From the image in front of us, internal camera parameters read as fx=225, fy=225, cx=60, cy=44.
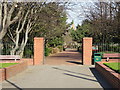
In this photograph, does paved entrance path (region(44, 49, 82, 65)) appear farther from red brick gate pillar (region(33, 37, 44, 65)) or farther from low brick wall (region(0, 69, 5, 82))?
low brick wall (region(0, 69, 5, 82))

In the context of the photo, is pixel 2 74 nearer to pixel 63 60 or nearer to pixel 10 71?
pixel 10 71

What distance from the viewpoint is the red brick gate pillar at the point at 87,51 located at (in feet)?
64.4

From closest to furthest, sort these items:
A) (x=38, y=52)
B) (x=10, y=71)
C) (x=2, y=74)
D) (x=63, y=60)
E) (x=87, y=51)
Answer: (x=2, y=74)
(x=10, y=71)
(x=87, y=51)
(x=38, y=52)
(x=63, y=60)

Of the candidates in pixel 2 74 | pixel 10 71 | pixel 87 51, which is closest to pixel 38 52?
pixel 87 51

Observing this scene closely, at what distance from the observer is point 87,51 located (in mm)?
19672

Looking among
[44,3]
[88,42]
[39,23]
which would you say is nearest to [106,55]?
[88,42]

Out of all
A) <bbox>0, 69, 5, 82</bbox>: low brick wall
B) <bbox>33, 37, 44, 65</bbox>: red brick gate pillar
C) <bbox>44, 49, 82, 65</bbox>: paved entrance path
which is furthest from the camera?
<bbox>44, 49, 82, 65</bbox>: paved entrance path

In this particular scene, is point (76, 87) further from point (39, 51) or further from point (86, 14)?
point (86, 14)

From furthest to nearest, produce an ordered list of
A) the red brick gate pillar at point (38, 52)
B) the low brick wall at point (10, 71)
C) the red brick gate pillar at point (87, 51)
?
the red brick gate pillar at point (38, 52), the red brick gate pillar at point (87, 51), the low brick wall at point (10, 71)

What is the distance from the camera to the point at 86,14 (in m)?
30.3

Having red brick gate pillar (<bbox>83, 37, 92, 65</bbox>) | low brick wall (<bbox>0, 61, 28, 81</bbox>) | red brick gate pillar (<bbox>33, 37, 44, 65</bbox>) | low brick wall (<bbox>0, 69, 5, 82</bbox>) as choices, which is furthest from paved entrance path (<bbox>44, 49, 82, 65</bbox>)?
low brick wall (<bbox>0, 69, 5, 82</bbox>)

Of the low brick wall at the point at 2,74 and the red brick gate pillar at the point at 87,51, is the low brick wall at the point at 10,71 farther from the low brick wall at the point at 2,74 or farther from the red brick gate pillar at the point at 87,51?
the red brick gate pillar at the point at 87,51

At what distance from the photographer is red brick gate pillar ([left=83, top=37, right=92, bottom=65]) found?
1962 centimetres

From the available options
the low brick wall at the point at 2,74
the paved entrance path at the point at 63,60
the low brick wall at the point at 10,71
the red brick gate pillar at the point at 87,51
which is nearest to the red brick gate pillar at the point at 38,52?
the paved entrance path at the point at 63,60
